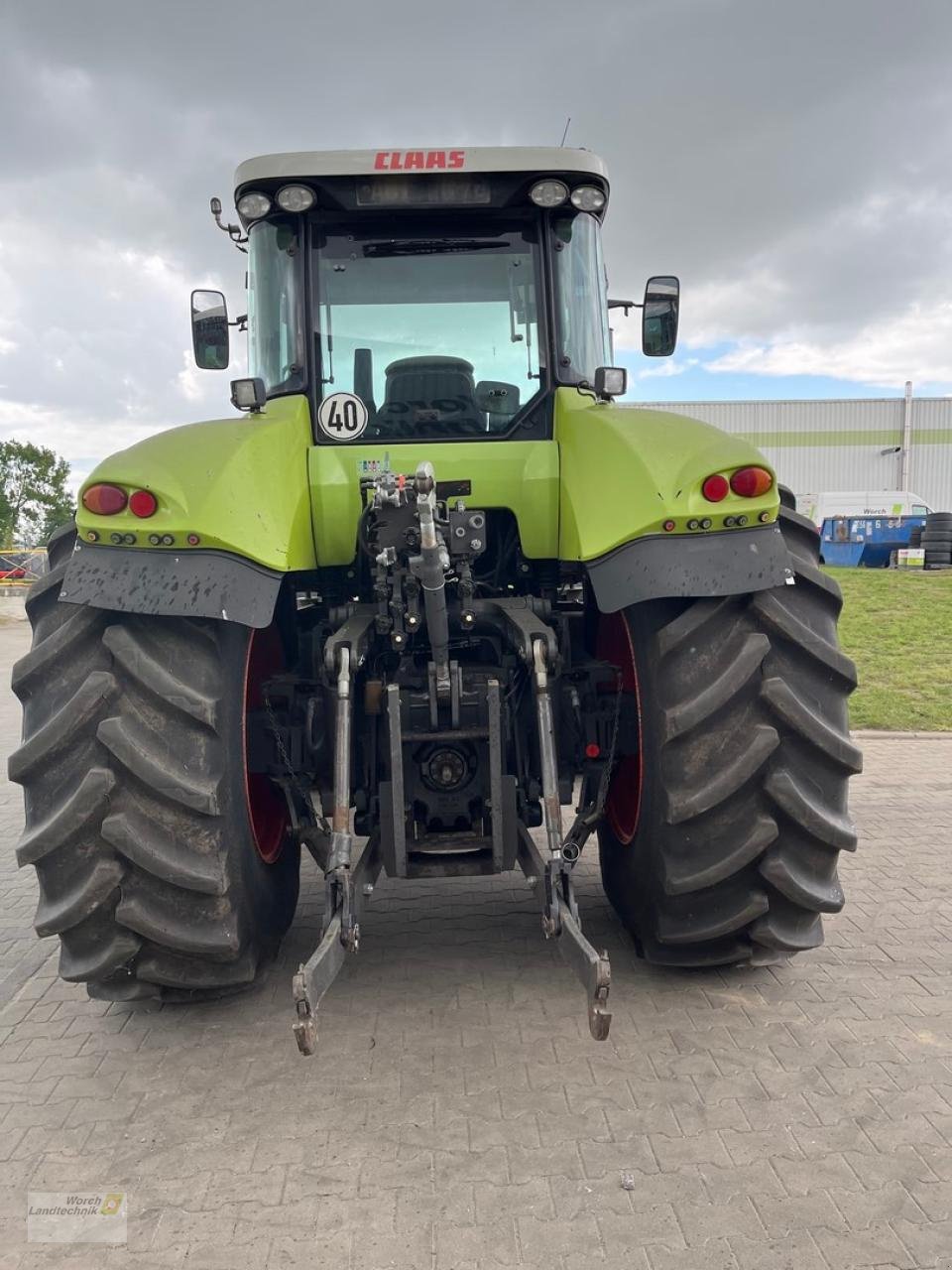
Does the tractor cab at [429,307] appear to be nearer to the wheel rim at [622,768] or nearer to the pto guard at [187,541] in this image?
the pto guard at [187,541]

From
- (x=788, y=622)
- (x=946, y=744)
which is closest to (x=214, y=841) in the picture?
(x=788, y=622)

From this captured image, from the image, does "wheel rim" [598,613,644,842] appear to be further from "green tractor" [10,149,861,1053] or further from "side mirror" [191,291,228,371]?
"side mirror" [191,291,228,371]

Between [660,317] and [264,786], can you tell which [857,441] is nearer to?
[660,317]

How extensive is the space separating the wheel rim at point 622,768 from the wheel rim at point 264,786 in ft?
4.27

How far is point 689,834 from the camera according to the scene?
3139mm

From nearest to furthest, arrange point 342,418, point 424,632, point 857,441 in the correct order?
point 424,632, point 342,418, point 857,441

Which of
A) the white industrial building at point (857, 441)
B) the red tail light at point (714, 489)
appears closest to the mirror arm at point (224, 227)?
the red tail light at point (714, 489)

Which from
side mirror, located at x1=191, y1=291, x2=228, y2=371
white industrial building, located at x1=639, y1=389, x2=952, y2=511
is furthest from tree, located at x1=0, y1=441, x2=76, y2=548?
side mirror, located at x1=191, y1=291, x2=228, y2=371

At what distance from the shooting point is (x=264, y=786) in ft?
12.6

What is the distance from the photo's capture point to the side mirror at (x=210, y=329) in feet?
14.1

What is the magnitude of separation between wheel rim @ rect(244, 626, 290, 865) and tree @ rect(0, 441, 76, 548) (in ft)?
158

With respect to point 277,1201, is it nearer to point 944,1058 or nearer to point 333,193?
point 944,1058

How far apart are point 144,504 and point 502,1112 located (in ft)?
6.66

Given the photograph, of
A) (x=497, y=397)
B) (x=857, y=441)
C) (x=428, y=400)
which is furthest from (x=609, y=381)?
(x=857, y=441)
